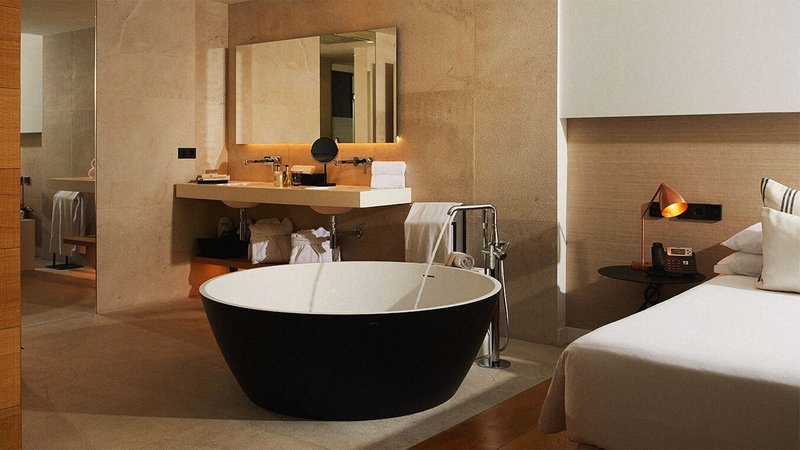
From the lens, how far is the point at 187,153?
5.95m

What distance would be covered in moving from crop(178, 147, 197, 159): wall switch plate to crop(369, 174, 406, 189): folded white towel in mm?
1750

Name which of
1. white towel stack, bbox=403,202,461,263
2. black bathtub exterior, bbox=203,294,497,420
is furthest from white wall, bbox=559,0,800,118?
black bathtub exterior, bbox=203,294,497,420

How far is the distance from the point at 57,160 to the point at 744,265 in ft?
14.1

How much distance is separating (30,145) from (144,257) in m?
1.16

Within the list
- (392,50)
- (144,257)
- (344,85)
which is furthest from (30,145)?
(392,50)

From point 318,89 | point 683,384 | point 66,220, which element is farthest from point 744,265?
point 66,220

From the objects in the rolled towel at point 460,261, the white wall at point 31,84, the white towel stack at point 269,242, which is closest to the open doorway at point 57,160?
the white wall at point 31,84

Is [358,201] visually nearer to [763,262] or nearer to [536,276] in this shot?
[536,276]

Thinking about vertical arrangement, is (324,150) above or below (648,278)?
above

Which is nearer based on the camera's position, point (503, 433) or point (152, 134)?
point (503, 433)

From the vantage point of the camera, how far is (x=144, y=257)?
5695 millimetres

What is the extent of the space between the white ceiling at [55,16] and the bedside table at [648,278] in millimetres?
3822

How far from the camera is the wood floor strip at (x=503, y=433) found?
296 cm

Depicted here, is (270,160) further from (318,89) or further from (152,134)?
(152,134)
